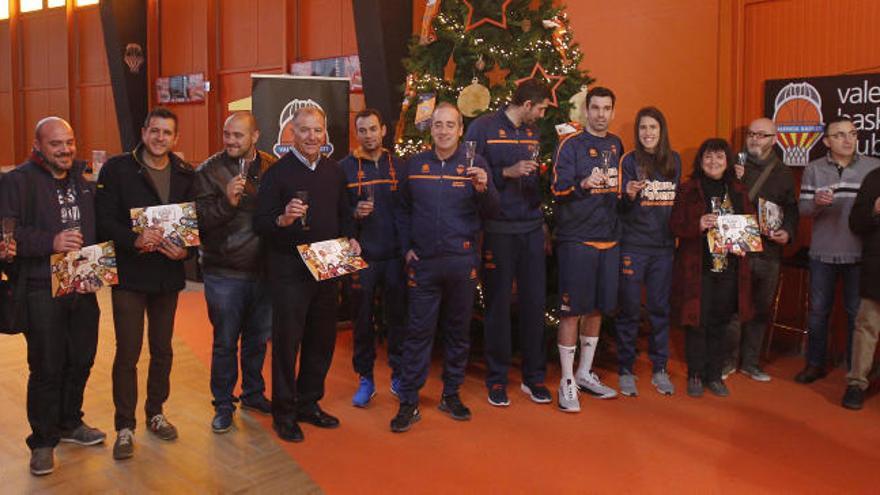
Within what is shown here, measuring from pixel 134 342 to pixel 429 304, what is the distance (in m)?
1.50

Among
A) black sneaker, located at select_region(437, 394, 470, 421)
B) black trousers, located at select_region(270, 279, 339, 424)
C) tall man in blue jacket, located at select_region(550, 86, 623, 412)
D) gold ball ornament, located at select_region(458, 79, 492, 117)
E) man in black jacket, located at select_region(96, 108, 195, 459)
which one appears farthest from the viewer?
gold ball ornament, located at select_region(458, 79, 492, 117)

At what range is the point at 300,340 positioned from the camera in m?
3.84

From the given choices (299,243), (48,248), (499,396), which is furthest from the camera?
(499,396)

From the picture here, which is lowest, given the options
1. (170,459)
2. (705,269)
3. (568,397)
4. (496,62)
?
(170,459)

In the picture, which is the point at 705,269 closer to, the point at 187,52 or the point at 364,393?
the point at 364,393

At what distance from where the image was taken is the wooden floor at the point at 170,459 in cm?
328

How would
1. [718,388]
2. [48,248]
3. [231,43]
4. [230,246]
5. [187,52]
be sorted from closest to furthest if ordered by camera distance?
[48,248]
[230,246]
[718,388]
[231,43]
[187,52]

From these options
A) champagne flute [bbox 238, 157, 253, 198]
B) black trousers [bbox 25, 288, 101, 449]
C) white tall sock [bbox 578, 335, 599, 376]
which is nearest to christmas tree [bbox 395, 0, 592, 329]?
white tall sock [bbox 578, 335, 599, 376]

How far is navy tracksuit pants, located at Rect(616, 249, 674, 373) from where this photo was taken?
454 centimetres

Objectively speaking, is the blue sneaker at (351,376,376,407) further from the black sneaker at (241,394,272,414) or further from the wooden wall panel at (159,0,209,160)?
the wooden wall panel at (159,0,209,160)

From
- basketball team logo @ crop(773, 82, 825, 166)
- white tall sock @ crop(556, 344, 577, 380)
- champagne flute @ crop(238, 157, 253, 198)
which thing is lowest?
white tall sock @ crop(556, 344, 577, 380)

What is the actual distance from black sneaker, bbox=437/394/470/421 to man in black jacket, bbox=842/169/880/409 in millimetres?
2314

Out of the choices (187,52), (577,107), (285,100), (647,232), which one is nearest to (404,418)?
(647,232)

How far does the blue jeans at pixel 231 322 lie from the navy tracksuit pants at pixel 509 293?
130 centimetres
